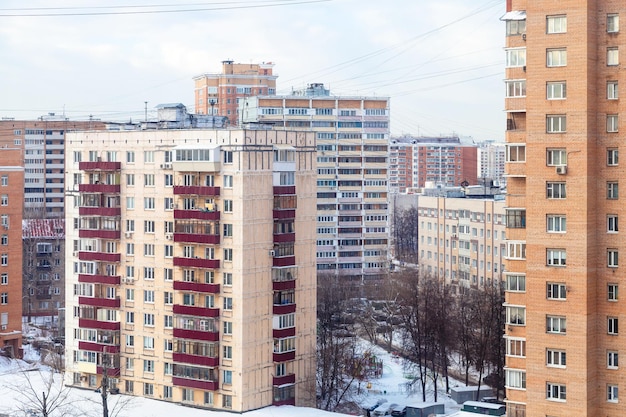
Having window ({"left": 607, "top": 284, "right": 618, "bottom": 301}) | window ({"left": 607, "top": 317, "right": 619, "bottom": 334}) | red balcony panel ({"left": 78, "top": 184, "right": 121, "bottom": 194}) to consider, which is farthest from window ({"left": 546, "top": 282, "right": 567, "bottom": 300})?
red balcony panel ({"left": 78, "top": 184, "right": 121, "bottom": 194})

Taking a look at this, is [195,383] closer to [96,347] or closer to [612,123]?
[96,347]

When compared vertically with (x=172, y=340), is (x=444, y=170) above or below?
above

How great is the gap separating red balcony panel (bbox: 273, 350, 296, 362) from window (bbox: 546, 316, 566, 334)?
40.3 feet

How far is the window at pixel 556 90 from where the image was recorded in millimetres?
29312

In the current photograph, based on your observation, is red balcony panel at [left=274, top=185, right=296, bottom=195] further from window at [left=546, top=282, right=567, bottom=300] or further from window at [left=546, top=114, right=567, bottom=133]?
window at [left=546, top=282, right=567, bottom=300]

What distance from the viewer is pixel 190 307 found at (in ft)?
128

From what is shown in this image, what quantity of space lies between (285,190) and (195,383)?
23.9 ft

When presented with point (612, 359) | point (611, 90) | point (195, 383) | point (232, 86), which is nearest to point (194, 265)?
point (195, 383)

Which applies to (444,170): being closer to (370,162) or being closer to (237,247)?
(370,162)

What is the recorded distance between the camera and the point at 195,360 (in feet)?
127

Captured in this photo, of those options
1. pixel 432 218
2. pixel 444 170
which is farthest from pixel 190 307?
pixel 444 170

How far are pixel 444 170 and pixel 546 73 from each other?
341 feet

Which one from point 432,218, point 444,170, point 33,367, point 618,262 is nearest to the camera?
point 618,262

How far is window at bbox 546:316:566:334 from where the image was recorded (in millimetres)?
29355
